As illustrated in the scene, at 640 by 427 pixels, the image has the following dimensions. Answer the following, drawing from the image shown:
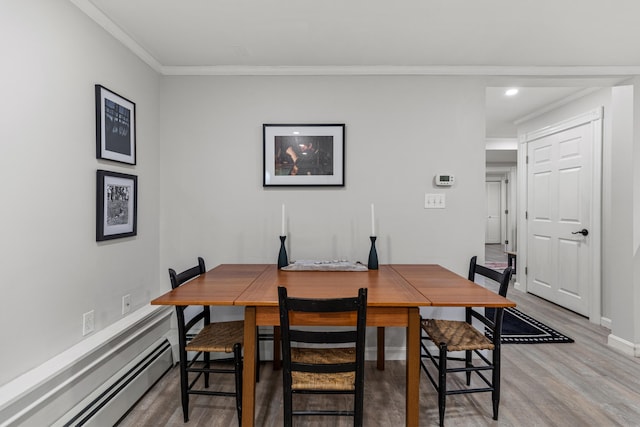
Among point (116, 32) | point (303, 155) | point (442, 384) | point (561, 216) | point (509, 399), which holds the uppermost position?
point (116, 32)

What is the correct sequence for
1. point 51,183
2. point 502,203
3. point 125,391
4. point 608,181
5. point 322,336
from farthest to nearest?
1. point 502,203
2. point 608,181
3. point 125,391
4. point 51,183
5. point 322,336

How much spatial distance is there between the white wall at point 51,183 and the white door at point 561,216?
432 centimetres

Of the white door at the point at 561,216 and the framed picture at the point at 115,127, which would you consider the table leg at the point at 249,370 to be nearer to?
the framed picture at the point at 115,127

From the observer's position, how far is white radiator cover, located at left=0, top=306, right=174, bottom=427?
138 centimetres

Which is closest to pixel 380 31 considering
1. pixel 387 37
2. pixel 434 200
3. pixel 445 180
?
pixel 387 37

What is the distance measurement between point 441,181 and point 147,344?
8.06 feet

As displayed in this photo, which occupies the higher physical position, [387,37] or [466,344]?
[387,37]

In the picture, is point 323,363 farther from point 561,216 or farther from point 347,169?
point 561,216

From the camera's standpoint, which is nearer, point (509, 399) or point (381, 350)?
point (509, 399)

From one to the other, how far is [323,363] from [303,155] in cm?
158

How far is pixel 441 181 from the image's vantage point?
2648 millimetres

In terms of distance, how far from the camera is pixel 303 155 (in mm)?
2660

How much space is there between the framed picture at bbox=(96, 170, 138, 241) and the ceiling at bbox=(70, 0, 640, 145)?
2.96 feet

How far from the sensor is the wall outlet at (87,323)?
1.83 metres
